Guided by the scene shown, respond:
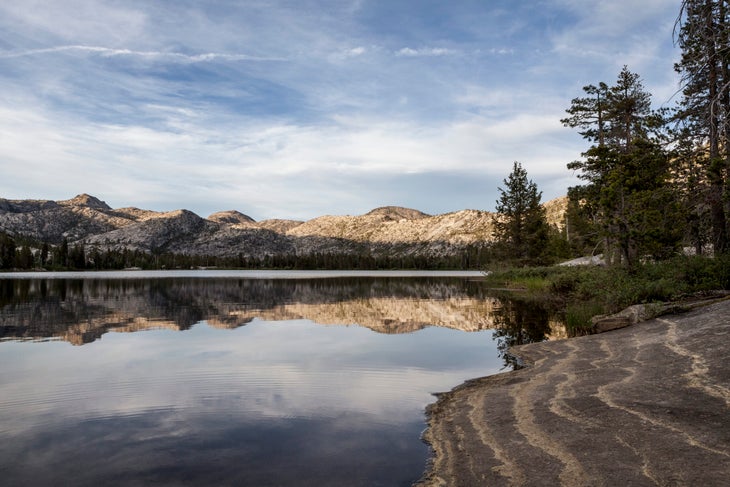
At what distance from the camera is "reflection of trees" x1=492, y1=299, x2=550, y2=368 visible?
23391 millimetres

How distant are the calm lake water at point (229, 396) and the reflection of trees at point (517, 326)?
19 centimetres

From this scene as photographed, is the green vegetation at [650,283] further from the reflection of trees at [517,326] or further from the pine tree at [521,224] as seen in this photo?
the pine tree at [521,224]

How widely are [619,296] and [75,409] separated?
25229 millimetres

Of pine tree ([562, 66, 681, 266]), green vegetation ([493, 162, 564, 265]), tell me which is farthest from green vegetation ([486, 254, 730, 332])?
green vegetation ([493, 162, 564, 265])

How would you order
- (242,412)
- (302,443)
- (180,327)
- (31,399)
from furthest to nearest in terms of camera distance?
(180,327)
(31,399)
(242,412)
(302,443)

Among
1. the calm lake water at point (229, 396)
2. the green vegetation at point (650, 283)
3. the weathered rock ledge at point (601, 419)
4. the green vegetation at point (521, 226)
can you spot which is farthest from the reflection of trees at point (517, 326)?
the green vegetation at point (521, 226)

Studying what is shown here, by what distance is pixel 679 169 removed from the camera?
89.0 ft

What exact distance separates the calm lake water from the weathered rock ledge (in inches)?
40.9

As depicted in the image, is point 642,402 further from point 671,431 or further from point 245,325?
point 245,325

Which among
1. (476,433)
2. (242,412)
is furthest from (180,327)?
(476,433)

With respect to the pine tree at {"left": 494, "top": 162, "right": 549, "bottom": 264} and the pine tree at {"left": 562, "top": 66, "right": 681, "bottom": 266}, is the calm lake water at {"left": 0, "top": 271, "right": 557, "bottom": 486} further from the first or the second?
the pine tree at {"left": 494, "top": 162, "right": 549, "bottom": 264}

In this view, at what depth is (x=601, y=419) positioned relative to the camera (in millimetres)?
9977

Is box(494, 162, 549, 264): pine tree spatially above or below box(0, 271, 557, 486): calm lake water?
above

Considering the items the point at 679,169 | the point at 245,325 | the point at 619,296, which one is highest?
the point at 679,169
